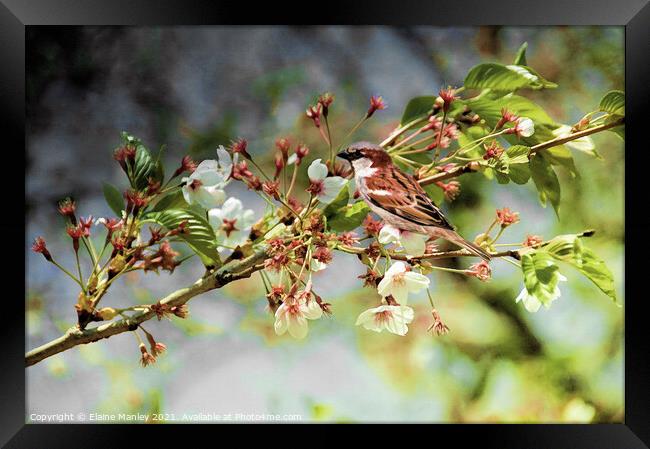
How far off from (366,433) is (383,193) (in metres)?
0.50

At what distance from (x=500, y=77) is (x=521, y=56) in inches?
2.7

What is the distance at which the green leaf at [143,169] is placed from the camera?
1.21m

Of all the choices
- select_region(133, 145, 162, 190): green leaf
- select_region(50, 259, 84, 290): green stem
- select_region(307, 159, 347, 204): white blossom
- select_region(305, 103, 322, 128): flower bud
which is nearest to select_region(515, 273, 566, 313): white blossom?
select_region(307, 159, 347, 204): white blossom

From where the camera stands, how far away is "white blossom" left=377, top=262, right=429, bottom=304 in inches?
45.5

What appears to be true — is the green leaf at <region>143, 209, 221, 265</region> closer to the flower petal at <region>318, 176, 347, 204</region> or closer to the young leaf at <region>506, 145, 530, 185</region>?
the flower petal at <region>318, 176, 347, 204</region>

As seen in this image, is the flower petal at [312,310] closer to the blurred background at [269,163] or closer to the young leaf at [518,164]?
the blurred background at [269,163]

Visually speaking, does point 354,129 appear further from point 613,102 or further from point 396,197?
point 613,102

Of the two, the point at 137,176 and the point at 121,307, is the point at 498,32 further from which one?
the point at 121,307

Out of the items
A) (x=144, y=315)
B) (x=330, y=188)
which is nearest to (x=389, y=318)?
(x=330, y=188)

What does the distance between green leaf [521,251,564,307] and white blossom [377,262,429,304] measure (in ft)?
0.71

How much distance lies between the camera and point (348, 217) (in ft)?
3.82

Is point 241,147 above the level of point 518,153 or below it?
above

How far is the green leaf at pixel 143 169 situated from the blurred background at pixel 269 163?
0.03m
